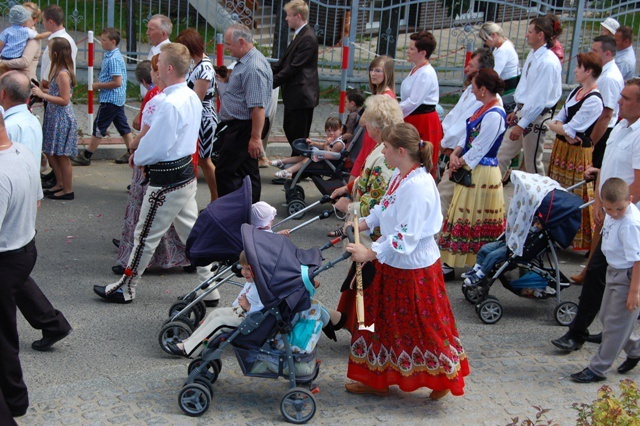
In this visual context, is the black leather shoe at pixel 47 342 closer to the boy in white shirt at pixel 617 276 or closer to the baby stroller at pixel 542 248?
the baby stroller at pixel 542 248

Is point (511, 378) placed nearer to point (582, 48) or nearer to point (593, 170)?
point (593, 170)

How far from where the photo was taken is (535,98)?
8.91 m

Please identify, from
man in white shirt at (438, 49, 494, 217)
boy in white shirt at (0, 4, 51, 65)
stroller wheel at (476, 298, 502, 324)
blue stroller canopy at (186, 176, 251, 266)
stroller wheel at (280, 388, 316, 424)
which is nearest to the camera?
stroller wheel at (280, 388, 316, 424)

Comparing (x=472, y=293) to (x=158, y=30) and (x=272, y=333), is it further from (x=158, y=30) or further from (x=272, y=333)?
(x=158, y=30)

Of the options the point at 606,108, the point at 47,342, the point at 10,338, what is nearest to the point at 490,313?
the point at 606,108

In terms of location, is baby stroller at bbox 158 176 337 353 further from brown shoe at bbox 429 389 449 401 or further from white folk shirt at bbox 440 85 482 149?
white folk shirt at bbox 440 85 482 149

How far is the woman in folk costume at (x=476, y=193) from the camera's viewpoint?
721cm

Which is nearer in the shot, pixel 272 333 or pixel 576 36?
pixel 272 333

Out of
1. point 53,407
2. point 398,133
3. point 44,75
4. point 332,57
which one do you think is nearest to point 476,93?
point 398,133

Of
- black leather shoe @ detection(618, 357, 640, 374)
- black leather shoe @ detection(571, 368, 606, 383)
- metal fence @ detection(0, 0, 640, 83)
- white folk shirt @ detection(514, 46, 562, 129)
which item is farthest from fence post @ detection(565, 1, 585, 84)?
black leather shoe @ detection(571, 368, 606, 383)

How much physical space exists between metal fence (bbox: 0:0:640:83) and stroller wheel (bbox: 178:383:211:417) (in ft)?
29.0

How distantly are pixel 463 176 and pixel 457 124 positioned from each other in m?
0.81

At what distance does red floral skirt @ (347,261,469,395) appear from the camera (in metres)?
5.30

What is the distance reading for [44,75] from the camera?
9602 millimetres
